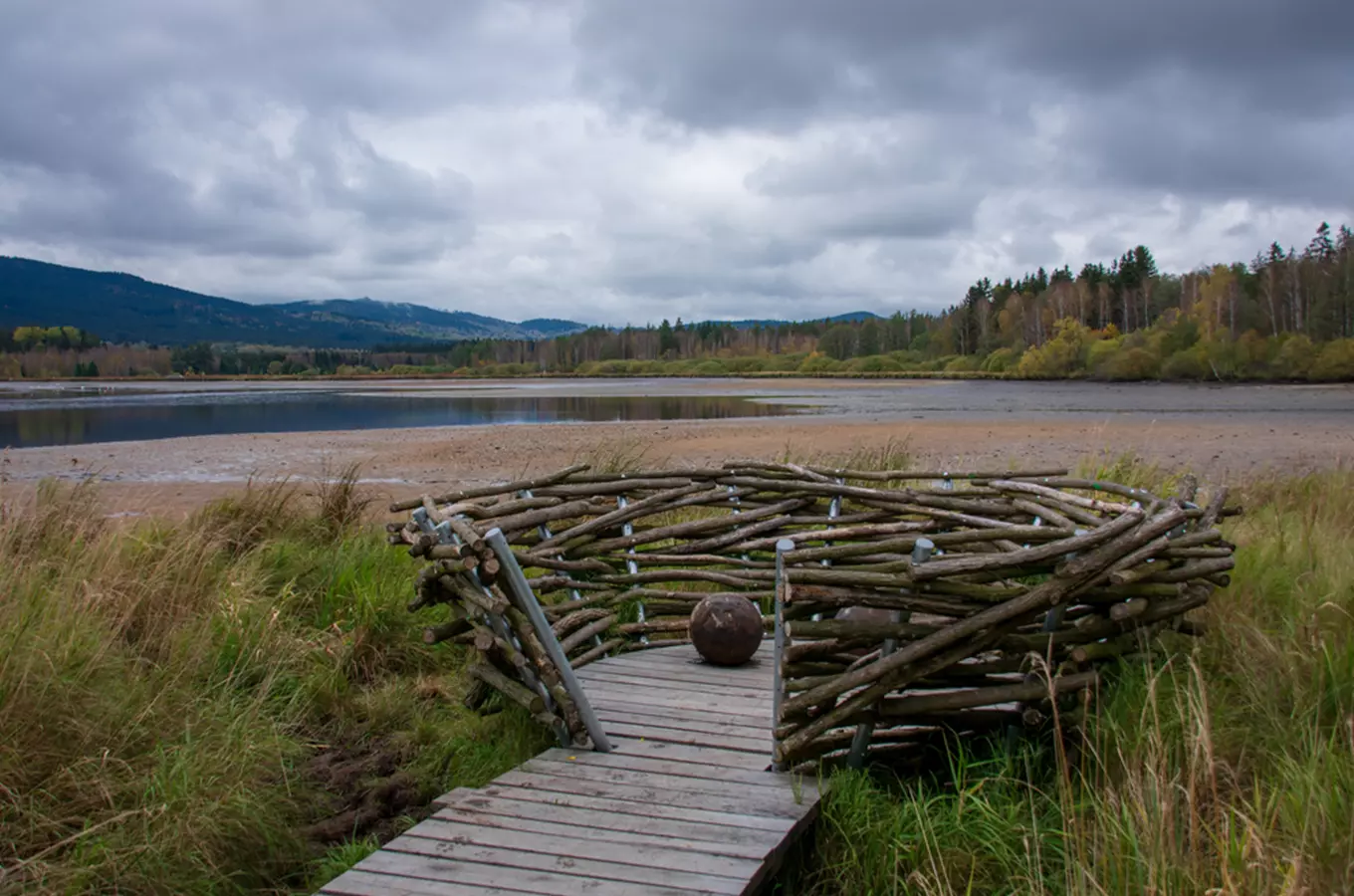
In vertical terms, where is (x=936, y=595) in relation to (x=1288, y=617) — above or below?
above

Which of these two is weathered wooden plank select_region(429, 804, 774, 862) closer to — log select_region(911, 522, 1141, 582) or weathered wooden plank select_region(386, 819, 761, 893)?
weathered wooden plank select_region(386, 819, 761, 893)

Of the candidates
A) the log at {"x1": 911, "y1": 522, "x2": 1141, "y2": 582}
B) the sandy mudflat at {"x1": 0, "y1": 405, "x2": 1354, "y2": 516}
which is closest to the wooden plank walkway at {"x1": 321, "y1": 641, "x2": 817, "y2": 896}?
the log at {"x1": 911, "y1": 522, "x2": 1141, "y2": 582}

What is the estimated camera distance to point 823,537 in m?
4.59

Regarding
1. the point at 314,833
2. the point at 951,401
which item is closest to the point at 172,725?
the point at 314,833

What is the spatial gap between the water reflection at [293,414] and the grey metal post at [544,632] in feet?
81.4

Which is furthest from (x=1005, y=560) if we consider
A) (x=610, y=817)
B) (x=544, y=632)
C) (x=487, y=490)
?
(x=487, y=490)

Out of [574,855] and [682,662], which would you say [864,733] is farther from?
[682,662]

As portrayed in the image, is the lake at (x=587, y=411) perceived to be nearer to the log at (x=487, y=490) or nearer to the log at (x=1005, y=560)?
the log at (x=487, y=490)

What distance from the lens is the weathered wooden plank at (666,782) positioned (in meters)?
2.99

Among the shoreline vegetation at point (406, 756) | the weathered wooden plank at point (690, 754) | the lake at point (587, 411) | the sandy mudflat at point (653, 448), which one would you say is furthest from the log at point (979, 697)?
the lake at point (587, 411)

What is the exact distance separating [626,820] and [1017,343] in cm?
9125

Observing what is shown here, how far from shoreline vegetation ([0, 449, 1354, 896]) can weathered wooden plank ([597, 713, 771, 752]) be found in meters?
0.39

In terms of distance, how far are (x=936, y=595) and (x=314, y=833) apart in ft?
7.77

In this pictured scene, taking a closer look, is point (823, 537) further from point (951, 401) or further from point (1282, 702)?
point (951, 401)
